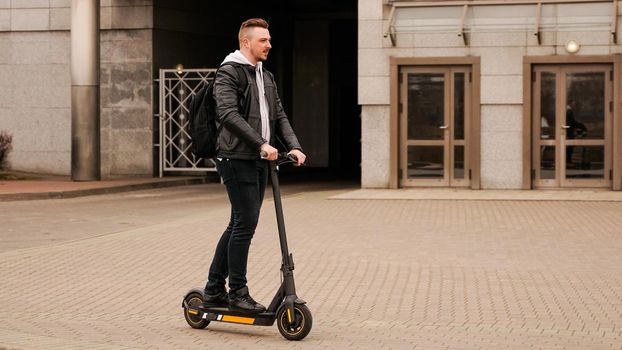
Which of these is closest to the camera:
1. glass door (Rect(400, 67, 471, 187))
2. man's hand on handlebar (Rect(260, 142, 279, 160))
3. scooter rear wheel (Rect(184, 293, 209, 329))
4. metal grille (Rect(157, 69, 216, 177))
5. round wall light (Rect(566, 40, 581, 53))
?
man's hand on handlebar (Rect(260, 142, 279, 160))

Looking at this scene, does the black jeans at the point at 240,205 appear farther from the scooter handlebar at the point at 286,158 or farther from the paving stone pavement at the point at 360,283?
the paving stone pavement at the point at 360,283

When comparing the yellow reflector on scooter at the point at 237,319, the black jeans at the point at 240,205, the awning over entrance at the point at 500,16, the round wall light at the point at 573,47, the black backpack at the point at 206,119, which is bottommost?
the yellow reflector on scooter at the point at 237,319

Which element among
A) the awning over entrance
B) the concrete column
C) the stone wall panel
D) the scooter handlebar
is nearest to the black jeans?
the scooter handlebar

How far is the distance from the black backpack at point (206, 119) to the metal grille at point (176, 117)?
19335 millimetres

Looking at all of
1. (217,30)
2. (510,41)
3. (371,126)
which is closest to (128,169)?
(217,30)

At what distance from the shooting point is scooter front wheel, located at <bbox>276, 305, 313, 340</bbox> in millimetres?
7445

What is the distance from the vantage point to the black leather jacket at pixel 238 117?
7520 millimetres

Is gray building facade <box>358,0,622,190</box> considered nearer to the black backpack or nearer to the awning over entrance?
the awning over entrance

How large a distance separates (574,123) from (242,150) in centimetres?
1594

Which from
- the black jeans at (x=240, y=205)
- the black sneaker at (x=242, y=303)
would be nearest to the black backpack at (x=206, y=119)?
the black jeans at (x=240, y=205)

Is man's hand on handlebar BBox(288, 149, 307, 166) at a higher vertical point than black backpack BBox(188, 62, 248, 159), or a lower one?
lower

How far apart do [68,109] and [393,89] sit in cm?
881

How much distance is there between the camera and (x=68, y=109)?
93.7ft

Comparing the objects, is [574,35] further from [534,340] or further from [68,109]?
[534,340]
